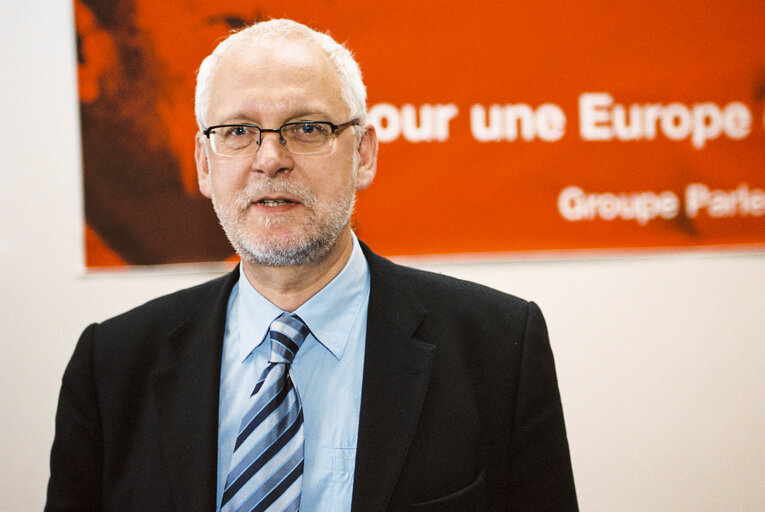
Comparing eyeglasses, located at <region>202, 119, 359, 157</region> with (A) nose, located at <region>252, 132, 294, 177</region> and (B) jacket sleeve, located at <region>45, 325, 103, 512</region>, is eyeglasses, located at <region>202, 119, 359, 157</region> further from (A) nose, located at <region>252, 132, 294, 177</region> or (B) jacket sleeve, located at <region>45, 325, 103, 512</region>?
(B) jacket sleeve, located at <region>45, 325, 103, 512</region>

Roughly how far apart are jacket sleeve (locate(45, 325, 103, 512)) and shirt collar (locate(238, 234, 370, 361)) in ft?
0.93

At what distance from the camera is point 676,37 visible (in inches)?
77.3

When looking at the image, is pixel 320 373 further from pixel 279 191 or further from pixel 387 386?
pixel 279 191

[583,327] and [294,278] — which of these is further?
[583,327]

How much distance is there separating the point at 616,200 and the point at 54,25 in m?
1.71

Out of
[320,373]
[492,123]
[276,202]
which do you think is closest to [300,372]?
[320,373]

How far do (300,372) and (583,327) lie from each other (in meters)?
1.16

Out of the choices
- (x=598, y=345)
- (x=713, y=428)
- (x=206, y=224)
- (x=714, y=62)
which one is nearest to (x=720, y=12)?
(x=714, y=62)

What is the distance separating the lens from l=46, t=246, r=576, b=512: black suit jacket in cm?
103

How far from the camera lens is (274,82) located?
1088mm

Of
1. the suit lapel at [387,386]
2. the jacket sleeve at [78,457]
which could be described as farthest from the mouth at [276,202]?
the jacket sleeve at [78,457]

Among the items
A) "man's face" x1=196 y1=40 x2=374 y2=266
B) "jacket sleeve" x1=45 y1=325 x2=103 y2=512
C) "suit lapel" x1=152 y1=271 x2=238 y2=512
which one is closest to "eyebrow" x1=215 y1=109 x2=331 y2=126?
"man's face" x1=196 y1=40 x2=374 y2=266

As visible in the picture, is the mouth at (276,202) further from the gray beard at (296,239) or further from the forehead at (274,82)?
the forehead at (274,82)

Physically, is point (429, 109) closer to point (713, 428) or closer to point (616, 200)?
point (616, 200)
